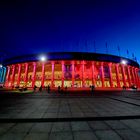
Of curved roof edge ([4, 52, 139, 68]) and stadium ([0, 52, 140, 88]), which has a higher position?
curved roof edge ([4, 52, 139, 68])

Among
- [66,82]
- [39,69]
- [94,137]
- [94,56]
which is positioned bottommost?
[94,137]

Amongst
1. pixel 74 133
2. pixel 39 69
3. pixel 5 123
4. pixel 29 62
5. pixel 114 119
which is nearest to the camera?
pixel 74 133

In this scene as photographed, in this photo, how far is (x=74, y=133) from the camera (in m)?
4.03

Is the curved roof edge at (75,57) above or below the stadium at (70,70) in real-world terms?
above

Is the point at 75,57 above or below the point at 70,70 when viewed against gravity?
above

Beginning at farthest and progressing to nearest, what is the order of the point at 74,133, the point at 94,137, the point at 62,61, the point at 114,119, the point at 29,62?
the point at 29,62
the point at 62,61
the point at 114,119
the point at 74,133
the point at 94,137

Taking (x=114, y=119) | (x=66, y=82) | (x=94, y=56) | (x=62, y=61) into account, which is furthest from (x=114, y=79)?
(x=114, y=119)

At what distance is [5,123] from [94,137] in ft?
13.7

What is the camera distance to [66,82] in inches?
2073

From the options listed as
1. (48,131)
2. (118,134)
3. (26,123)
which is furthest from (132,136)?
(26,123)

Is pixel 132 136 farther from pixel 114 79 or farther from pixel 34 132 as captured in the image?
pixel 114 79

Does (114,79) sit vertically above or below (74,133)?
above

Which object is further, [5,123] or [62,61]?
[62,61]

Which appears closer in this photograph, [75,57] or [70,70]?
[75,57]
